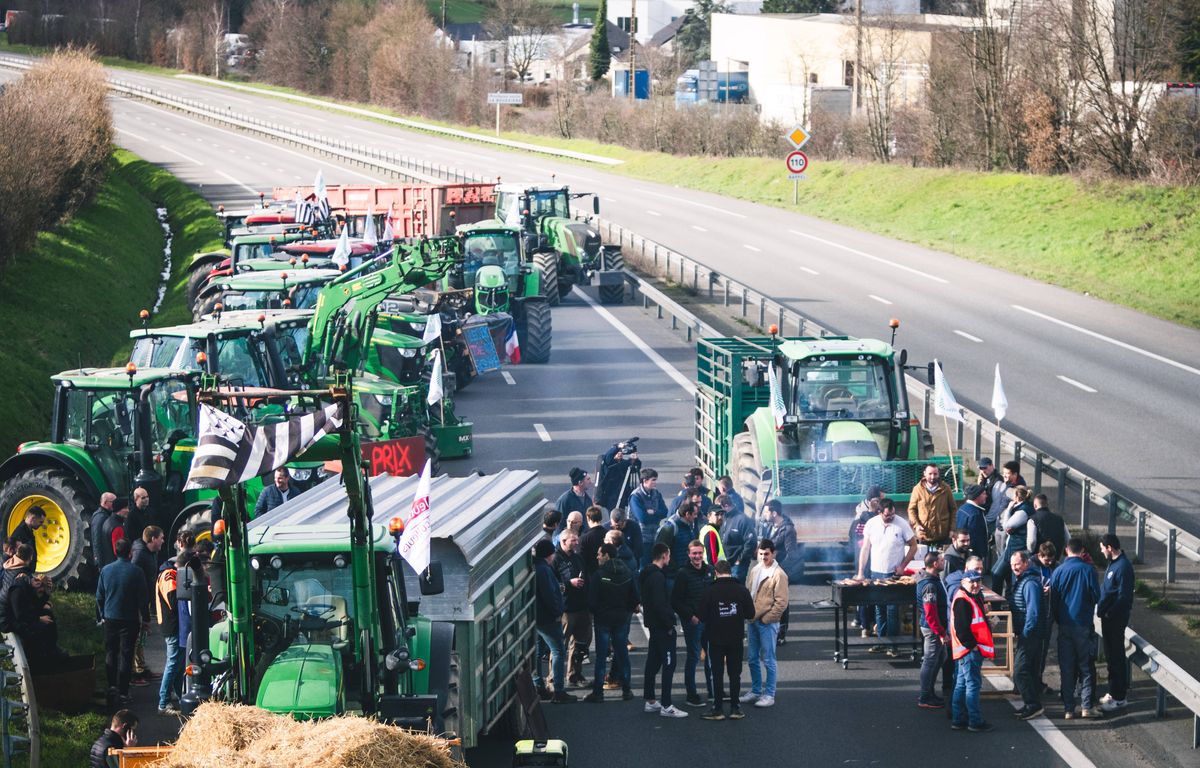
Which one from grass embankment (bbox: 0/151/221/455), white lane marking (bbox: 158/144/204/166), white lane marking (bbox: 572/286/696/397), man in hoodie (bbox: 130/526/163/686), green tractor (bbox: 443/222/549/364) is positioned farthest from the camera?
white lane marking (bbox: 158/144/204/166)

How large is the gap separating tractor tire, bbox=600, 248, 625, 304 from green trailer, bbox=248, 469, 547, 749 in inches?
1010

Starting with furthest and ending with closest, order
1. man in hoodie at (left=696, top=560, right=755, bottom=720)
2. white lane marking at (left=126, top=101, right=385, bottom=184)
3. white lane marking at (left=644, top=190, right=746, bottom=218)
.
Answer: white lane marking at (left=126, top=101, right=385, bottom=184)
white lane marking at (left=644, top=190, right=746, bottom=218)
man in hoodie at (left=696, top=560, right=755, bottom=720)

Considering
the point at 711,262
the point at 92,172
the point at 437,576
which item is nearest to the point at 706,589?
the point at 437,576

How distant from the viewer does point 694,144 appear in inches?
3105

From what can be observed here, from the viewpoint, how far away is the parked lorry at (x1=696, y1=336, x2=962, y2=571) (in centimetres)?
1864

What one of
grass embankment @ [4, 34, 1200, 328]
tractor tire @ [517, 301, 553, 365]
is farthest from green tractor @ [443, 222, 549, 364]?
grass embankment @ [4, 34, 1200, 328]

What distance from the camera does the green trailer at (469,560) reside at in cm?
1180

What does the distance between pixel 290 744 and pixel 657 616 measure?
5.73 m

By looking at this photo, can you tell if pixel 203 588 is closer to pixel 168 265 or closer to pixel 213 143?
pixel 168 265

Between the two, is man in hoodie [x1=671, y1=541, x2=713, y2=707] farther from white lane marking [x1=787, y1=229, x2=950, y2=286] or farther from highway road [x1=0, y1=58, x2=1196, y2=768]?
white lane marking [x1=787, y1=229, x2=950, y2=286]

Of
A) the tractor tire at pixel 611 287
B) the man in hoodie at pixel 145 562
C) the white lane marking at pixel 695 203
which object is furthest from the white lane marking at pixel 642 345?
the white lane marking at pixel 695 203

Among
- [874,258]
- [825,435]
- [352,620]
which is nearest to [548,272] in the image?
[874,258]

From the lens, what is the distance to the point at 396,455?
72.3ft

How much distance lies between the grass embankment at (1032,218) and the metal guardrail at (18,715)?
30296 mm
